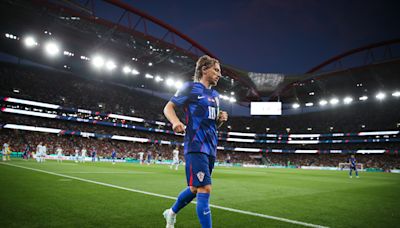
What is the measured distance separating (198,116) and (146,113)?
200 ft

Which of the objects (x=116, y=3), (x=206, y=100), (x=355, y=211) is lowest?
(x=355, y=211)

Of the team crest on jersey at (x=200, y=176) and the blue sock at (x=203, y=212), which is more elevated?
the team crest on jersey at (x=200, y=176)

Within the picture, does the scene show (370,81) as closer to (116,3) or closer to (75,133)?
(116,3)

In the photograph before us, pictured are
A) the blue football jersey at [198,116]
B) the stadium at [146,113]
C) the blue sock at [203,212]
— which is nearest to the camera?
the blue sock at [203,212]

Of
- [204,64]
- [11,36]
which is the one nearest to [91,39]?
[11,36]

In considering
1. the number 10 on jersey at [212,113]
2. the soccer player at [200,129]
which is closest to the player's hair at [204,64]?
the soccer player at [200,129]

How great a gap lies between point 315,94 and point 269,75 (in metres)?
17.2

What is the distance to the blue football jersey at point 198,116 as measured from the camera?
3338 mm

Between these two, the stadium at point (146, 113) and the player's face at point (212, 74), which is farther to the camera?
the stadium at point (146, 113)

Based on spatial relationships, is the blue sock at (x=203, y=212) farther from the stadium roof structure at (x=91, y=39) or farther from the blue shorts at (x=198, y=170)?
the stadium roof structure at (x=91, y=39)

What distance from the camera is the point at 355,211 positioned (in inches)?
256

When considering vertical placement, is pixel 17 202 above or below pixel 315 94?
below

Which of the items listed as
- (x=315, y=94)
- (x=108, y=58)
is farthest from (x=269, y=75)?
(x=108, y=58)

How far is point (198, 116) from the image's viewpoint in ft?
11.3
